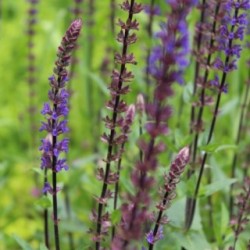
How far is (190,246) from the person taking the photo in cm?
320

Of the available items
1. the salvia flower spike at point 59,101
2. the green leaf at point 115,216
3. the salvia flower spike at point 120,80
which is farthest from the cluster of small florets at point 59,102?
the green leaf at point 115,216

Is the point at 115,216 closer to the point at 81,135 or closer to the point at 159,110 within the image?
the point at 159,110

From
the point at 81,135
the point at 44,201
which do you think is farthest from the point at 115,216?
the point at 81,135

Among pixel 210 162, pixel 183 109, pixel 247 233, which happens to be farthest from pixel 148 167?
pixel 183 109

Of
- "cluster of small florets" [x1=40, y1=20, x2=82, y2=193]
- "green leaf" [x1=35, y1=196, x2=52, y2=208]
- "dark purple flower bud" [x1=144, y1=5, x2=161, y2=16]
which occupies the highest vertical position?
"dark purple flower bud" [x1=144, y1=5, x2=161, y2=16]

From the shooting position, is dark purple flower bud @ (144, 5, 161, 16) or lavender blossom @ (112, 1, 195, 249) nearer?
lavender blossom @ (112, 1, 195, 249)

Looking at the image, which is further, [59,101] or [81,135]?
[81,135]

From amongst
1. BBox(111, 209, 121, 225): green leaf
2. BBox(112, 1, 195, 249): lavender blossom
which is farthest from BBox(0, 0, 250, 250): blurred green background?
BBox(112, 1, 195, 249): lavender blossom

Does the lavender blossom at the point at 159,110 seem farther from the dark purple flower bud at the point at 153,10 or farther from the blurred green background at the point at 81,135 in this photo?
the dark purple flower bud at the point at 153,10

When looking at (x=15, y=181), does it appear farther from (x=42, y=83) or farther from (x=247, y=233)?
(x=247, y=233)

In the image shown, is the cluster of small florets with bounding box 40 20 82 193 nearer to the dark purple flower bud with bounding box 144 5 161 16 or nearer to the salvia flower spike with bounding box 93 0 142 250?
the salvia flower spike with bounding box 93 0 142 250

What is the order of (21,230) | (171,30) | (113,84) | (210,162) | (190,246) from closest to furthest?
(171,30) → (113,84) → (190,246) → (210,162) → (21,230)

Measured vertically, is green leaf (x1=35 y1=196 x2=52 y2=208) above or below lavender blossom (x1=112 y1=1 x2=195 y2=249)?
below

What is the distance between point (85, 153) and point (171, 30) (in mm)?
4509
